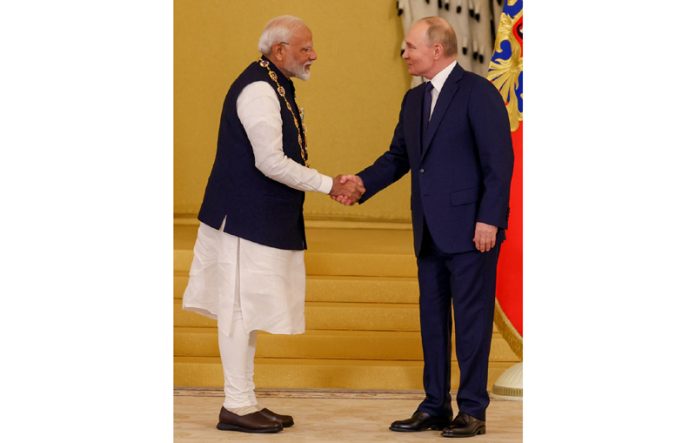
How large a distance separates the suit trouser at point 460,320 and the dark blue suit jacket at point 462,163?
0.07m

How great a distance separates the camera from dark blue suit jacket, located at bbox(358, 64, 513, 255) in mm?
3980

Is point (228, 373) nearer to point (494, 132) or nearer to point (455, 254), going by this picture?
point (455, 254)

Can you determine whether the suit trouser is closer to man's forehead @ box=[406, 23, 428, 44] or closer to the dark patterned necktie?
the dark patterned necktie

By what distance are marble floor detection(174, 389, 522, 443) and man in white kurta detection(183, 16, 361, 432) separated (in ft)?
0.43

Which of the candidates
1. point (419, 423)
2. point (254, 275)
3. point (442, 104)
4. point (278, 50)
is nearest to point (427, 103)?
point (442, 104)

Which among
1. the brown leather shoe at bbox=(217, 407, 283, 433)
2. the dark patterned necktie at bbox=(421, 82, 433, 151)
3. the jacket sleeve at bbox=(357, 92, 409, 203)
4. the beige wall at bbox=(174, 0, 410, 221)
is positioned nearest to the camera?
the brown leather shoe at bbox=(217, 407, 283, 433)

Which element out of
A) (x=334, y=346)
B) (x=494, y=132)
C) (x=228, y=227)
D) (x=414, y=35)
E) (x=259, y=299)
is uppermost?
(x=414, y=35)

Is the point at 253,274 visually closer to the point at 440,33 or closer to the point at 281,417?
the point at 281,417

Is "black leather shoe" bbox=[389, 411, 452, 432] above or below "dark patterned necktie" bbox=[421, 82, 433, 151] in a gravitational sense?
below

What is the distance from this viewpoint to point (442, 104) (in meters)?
4.09

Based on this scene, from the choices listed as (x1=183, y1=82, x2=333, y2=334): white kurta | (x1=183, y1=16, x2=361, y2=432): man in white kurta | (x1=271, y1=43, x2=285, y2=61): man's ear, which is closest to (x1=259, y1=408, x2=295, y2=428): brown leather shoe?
(x1=183, y1=16, x2=361, y2=432): man in white kurta

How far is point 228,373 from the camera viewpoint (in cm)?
411
